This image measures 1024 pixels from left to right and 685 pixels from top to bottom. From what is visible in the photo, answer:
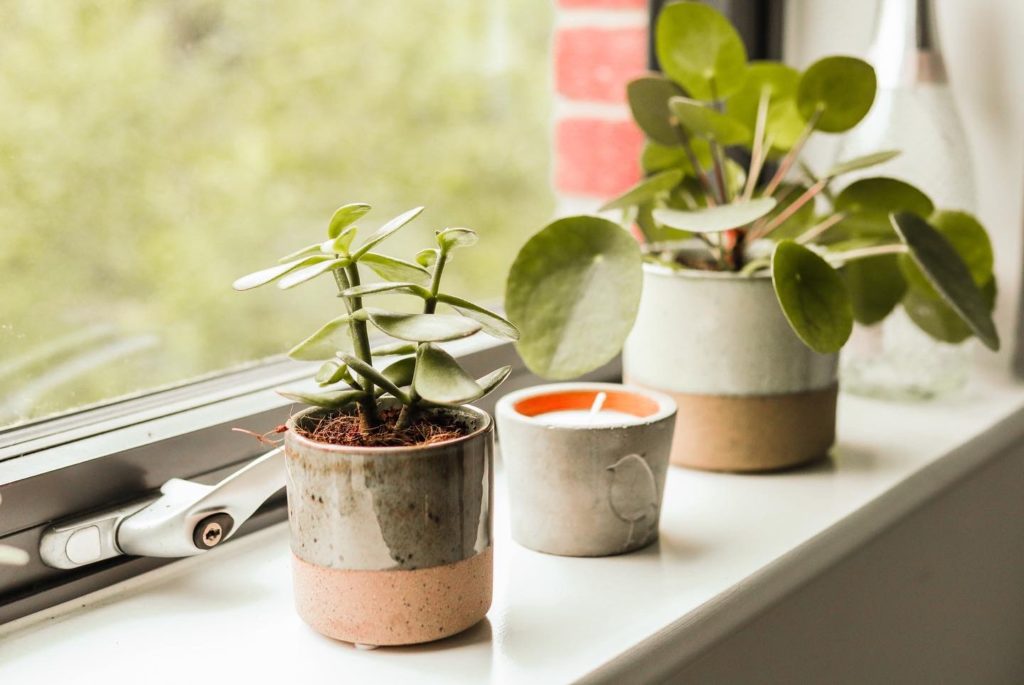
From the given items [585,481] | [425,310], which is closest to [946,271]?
[585,481]

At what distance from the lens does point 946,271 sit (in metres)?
0.80

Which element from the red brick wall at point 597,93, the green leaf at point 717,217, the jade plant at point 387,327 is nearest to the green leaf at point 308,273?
the jade plant at point 387,327

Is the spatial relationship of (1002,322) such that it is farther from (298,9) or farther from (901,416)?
(298,9)

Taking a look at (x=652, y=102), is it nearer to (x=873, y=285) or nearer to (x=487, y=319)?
(x=873, y=285)

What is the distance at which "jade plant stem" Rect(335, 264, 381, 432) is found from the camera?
580 millimetres

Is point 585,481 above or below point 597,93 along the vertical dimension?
below

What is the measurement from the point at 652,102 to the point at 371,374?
1.40 feet

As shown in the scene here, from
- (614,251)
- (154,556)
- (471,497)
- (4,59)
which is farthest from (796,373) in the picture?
(4,59)

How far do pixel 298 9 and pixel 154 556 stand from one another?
0.65 meters

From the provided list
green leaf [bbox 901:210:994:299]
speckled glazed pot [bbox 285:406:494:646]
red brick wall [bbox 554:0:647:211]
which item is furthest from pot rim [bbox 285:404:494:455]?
red brick wall [bbox 554:0:647:211]

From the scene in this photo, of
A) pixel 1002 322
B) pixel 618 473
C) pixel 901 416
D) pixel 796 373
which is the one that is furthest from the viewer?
pixel 1002 322

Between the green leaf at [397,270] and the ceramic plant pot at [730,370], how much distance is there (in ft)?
0.98

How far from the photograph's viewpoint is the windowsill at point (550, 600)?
0.59 meters

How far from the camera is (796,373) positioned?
2.75 feet
